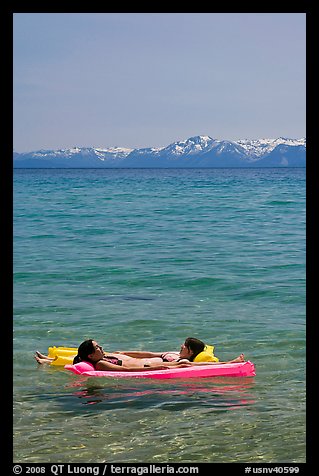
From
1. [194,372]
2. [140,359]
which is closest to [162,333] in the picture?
[140,359]

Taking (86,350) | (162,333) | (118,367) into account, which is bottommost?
(162,333)

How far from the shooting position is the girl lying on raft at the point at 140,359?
24.5ft

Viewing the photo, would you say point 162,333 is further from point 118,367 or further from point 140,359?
point 118,367

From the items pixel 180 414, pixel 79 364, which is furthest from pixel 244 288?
pixel 180 414

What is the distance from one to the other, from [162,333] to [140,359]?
91.5 inches

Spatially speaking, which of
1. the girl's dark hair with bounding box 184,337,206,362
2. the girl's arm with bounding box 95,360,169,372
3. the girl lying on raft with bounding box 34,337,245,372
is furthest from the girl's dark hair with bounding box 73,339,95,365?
the girl's dark hair with bounding box 184,337,206,362

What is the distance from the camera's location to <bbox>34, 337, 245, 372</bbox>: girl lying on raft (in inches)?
294

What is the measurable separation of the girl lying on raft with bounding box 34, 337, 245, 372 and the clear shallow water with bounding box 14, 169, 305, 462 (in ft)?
0.72

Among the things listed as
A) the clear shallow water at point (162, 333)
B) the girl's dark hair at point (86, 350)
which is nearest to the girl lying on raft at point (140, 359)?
the girl's dark hair at point (86, 350)

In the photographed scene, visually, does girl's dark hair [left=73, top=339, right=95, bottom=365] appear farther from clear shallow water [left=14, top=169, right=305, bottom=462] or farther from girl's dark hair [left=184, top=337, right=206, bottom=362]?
girl's dark hair [left=184, top=337, right=206, bottom=362]

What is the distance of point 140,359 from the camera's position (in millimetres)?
7812

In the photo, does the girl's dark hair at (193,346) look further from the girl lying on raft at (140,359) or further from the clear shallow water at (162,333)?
the clear shallow water at (162,333)
